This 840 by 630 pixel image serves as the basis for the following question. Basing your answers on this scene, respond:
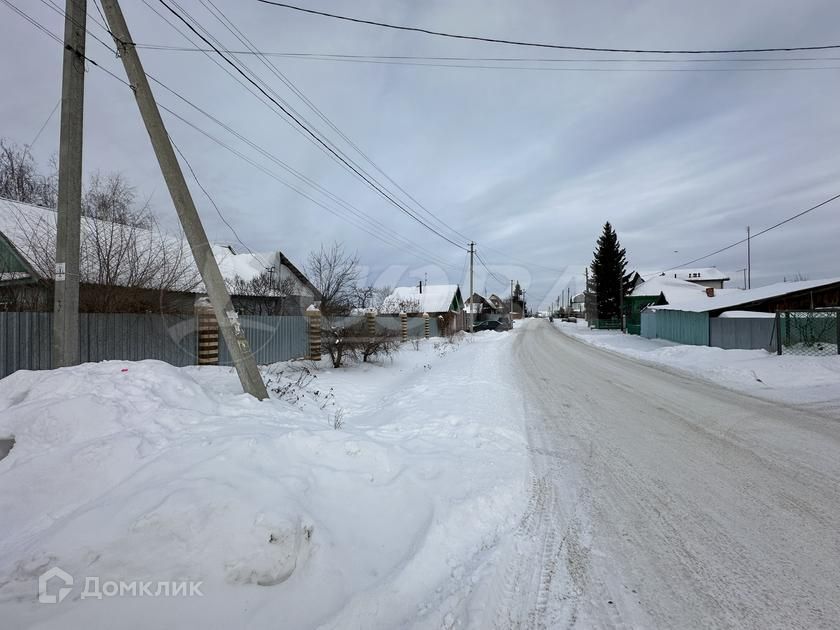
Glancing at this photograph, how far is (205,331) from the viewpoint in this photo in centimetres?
919

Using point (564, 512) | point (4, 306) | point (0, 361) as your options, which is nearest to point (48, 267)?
point (4, 306)

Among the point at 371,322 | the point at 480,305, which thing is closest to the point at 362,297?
the point at 371,322

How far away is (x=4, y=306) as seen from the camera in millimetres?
7531

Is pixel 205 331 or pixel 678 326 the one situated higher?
pixel 205 331

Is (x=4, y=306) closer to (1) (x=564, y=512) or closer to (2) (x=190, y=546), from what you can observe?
(2) (x=190, y=546)

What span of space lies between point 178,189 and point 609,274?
47.5m

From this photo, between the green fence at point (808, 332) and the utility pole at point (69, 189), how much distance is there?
19100 millimetres

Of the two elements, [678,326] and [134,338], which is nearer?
[134,338]

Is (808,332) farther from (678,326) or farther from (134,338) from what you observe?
(134,338)

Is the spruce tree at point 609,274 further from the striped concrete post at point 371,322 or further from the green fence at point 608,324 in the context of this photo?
the striped concrete post at point 371,322

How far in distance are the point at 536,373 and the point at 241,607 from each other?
1058cm

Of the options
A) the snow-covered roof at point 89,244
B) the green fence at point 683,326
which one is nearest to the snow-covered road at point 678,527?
the snow-covered roof at point 89,244

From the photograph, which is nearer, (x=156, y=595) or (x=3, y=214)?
(x=156, y=595)

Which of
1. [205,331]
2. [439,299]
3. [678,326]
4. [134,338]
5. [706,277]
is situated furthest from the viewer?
[706,277]
